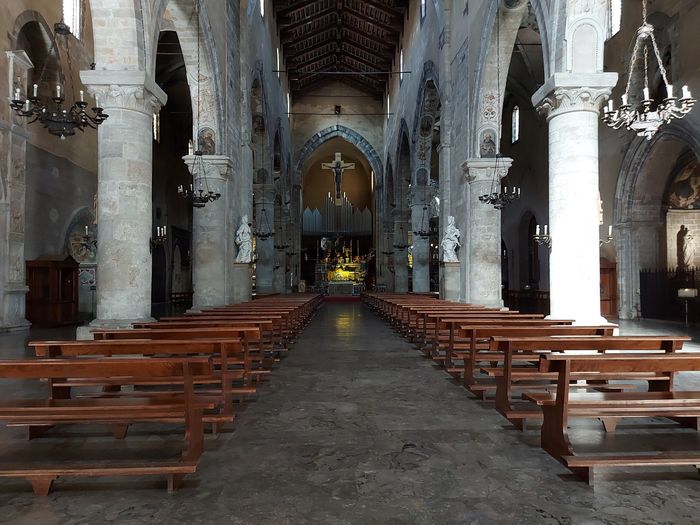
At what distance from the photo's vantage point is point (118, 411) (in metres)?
3.10

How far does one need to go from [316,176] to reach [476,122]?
93.9 ft

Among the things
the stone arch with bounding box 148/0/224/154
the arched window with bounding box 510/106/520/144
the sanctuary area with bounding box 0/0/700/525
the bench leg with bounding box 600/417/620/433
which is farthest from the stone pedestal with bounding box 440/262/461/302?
the arched window with bounding box 510/106/520/144

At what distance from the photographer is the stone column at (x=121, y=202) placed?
23.2ft

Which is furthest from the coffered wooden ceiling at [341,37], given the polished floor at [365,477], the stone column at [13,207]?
the polished floor at [365,477]

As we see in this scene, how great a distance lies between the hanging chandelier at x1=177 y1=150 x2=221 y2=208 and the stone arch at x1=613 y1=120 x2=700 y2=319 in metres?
11.4

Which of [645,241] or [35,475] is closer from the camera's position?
[35,475]

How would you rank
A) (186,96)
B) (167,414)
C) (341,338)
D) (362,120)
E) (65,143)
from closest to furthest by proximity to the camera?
(167,414) < (341,338) < (65,143) < (186,96) < (362,120)

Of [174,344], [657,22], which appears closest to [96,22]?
[174,344]

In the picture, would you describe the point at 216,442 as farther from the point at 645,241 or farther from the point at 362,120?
the point at 362,120

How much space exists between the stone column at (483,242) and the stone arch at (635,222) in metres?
4.68

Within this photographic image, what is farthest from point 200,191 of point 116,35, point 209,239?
point 116,35

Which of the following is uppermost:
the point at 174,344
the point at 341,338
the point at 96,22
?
the point at 96,22

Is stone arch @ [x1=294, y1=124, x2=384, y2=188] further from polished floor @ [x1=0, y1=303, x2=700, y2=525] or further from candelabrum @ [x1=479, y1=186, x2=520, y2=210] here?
polished floor @ [x1=0, y1=303, x2=700, y2=525]

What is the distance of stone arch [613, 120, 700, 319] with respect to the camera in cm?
1427
